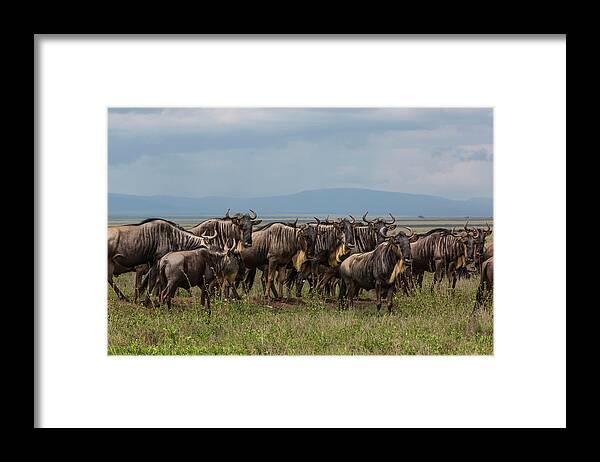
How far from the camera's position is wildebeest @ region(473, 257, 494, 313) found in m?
10.1

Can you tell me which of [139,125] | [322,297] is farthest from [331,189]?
[139,125]

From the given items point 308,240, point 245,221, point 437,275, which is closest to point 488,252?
point 437,275

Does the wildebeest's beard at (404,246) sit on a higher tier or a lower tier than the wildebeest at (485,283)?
higher

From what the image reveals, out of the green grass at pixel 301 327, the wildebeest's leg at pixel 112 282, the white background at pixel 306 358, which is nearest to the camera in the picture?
the white background at pixel 306 358

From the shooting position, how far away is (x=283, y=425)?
9.48 metres

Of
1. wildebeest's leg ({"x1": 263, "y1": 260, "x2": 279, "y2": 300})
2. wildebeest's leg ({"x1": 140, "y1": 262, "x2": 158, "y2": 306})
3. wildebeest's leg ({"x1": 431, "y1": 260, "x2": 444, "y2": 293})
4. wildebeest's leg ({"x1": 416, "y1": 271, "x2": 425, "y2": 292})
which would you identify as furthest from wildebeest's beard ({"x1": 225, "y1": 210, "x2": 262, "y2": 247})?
wildebeest's leg ({"x1": 431, "y1": 260, "x2": 444, "y2": 293})

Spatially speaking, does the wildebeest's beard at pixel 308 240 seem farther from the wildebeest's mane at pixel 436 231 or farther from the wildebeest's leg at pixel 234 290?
the wildebeest's mane at pixel 436 231

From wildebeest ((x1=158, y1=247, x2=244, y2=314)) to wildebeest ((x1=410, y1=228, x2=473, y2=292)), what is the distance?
2.02m

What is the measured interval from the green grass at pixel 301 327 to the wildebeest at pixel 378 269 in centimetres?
12

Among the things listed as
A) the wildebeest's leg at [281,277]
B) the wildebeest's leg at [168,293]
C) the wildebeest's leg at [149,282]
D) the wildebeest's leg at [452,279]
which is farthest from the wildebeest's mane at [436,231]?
the wildebeest's leg at [149,282]

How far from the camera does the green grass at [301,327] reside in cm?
995

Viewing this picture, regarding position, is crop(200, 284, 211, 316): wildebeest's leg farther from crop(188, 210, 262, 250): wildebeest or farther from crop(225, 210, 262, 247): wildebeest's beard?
crop(225, 210, 262, 247): wildebeest's beard
